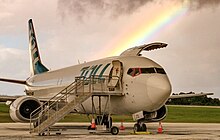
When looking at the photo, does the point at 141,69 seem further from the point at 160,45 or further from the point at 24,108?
the point at 24,108

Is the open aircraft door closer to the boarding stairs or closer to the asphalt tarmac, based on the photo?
the boarding stairs

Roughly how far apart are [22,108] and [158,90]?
8.39m

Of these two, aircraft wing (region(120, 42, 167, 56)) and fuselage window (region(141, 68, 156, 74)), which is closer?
fuselage window (region(141, 68, 156, 74))

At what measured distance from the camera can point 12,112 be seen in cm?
2525

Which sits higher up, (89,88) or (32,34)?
(32,34)

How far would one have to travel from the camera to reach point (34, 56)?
4281cm

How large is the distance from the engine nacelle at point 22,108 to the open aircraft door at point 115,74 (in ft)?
17.1

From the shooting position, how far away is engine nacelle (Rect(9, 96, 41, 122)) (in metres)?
25.1

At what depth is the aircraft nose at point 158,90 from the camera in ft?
69.1

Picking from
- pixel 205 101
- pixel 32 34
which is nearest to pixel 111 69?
pixel 32 34

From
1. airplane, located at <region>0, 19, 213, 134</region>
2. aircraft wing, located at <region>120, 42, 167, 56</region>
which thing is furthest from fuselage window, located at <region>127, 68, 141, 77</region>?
aircraft wing, located at <region>120, 42, 167, 56</region>

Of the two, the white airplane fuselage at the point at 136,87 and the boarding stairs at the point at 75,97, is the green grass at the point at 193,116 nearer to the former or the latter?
the white airplane fuselage at the point at 136,87

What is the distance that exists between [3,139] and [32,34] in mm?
25958

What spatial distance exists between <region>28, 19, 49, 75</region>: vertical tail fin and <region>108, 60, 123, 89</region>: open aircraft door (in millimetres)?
18263
